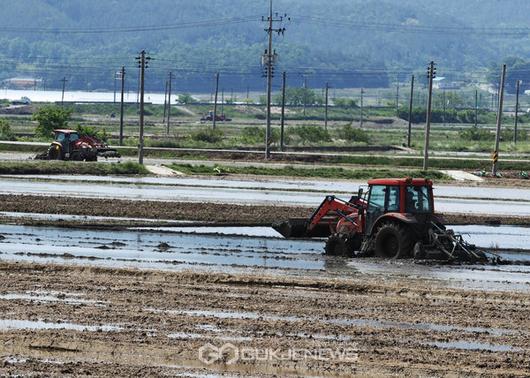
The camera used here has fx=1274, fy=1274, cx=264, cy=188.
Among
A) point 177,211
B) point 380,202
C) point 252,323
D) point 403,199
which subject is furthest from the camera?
point 177,211

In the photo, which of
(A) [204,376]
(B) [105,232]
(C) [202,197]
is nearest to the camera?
(A) [204,376]

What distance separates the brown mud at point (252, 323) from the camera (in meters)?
15.9

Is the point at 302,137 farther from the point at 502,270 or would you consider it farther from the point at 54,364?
the point at 54,364

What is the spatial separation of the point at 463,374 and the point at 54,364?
16.5ft

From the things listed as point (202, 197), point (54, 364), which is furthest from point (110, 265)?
point (202, 197)

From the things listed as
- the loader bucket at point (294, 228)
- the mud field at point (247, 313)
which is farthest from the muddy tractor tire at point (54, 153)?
the mud field at point (247, 313)

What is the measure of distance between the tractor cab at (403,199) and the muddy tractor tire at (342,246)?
74 cm

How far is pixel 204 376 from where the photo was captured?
1539cm

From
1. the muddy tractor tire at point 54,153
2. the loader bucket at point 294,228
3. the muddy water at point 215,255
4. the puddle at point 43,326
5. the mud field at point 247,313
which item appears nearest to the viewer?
the mud field at point 247,313

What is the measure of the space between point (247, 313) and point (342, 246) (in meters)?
8.84

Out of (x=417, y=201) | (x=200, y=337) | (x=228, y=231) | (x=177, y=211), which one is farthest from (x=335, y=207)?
(x=200, y=337)

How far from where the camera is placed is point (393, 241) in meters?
27.3

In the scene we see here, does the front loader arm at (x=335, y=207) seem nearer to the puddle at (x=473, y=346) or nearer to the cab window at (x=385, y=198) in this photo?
the cab window at (x=385, y=198)

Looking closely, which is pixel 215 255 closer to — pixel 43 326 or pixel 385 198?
pixel 385 198
